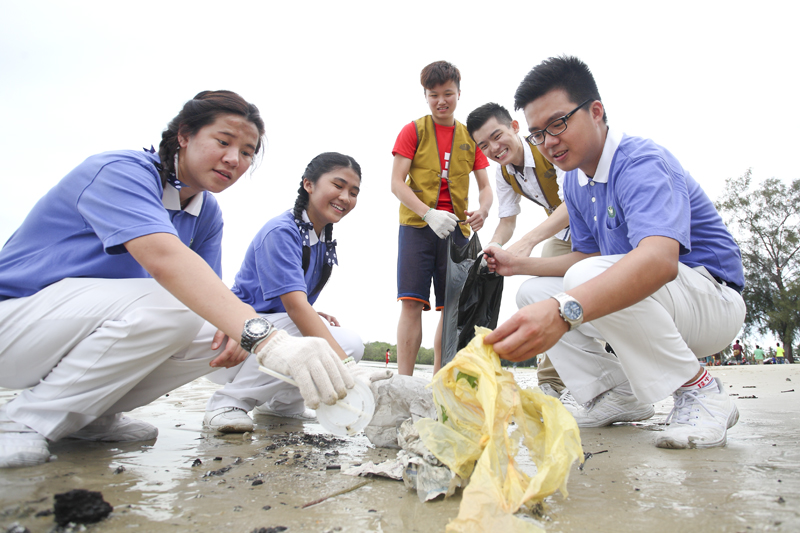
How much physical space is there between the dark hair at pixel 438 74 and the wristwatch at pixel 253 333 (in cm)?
293

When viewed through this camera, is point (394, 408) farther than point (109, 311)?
Yes

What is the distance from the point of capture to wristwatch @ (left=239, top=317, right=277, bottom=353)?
1537mm

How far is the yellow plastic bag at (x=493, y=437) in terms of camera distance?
1.04 m

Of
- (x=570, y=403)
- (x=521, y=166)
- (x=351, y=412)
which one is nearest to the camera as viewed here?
(x=351, y=412)

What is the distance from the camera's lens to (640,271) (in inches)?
65.2

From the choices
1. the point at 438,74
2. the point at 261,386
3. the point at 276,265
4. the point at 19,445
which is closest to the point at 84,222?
the point at 19,445

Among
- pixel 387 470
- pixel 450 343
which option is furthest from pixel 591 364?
pixel 387 470

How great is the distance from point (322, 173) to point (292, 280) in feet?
2.76

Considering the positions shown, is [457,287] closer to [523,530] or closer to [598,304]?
[598,304]

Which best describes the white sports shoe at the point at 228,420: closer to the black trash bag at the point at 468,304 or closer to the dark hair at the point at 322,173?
the dark hair at the point at 322,173

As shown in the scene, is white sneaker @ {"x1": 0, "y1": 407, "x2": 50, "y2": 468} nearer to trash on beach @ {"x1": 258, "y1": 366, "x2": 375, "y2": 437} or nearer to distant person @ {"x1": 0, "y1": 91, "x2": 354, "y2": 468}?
distant person @ {"x1": 0, "y1": 91, "x2": 354, "y2": 468}

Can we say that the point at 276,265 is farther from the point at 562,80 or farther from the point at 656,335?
the point at 656,335

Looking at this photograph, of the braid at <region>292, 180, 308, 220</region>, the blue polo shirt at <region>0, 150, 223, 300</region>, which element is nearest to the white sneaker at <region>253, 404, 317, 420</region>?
the braid at <region>292, 180, 308, 220</region>

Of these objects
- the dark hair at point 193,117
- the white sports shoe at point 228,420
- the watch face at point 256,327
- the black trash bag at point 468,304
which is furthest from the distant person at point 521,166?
the watch face at point 256,327
